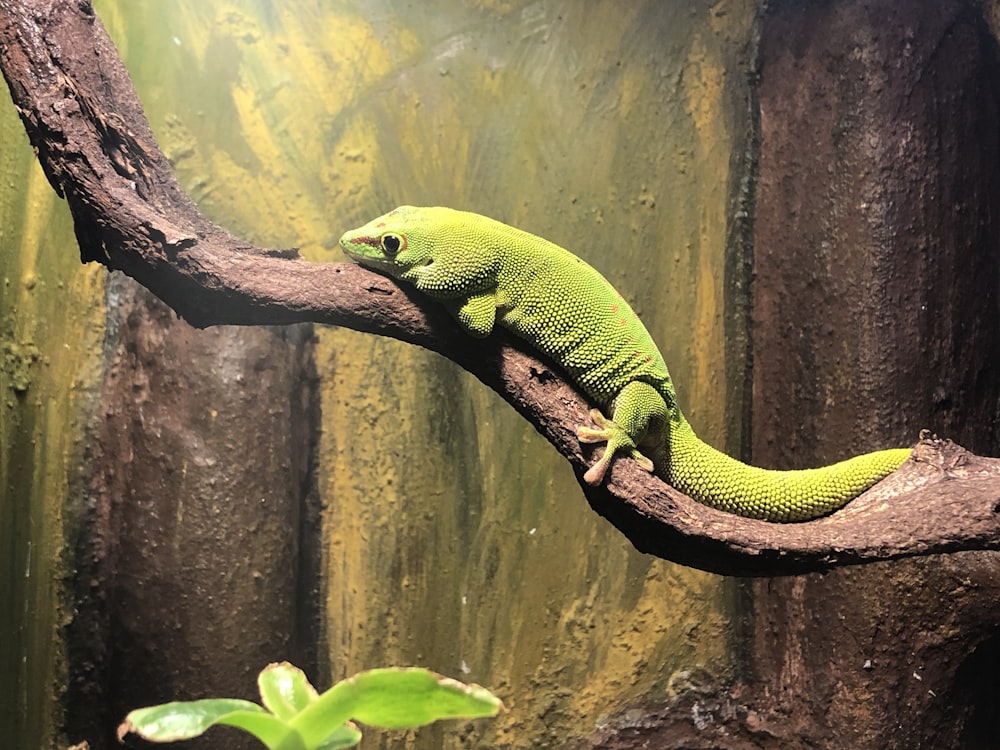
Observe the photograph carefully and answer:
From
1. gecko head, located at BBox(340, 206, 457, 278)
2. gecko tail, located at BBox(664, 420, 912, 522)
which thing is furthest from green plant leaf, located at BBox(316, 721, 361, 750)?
gecko tail, located at BBox(664, 420, 912, 522)

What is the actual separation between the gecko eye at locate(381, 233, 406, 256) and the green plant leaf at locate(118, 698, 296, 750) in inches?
42.4

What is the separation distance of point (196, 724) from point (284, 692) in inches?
5.2

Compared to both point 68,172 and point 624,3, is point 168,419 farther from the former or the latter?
point 624,3

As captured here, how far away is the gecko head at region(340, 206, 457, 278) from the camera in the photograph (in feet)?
5.43

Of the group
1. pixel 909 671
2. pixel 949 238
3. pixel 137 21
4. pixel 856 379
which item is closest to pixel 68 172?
pixel 137 21

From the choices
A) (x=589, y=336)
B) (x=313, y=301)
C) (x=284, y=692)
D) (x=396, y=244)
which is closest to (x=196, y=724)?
(x=284, y=692)

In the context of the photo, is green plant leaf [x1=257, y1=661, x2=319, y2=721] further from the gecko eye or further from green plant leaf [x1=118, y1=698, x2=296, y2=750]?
the gecko eye

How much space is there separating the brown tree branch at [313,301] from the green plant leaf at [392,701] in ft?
2.75

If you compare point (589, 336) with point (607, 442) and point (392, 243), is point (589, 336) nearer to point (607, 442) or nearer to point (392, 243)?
point (607, 442)

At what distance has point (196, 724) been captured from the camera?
30.9 inches

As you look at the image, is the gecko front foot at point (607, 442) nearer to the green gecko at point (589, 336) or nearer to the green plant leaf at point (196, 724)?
the green gecko at point (589, 336)

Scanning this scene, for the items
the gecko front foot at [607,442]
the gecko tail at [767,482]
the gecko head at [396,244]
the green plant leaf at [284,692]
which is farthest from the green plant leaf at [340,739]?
the gecko tail at [767,482]

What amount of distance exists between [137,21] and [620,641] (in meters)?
3.10

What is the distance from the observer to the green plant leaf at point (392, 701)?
0.78 metres
